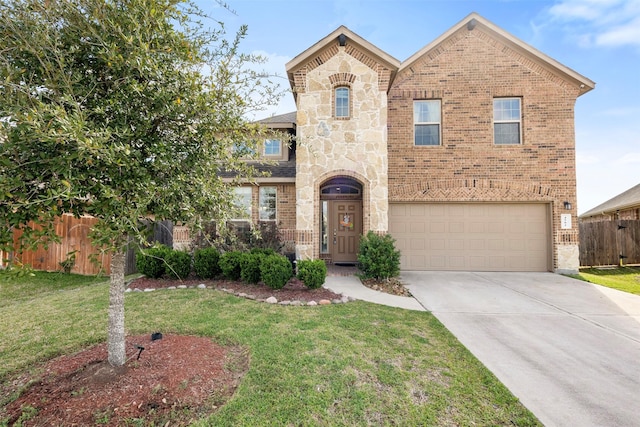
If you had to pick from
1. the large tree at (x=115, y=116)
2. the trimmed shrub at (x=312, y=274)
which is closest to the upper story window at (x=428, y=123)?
the trimmed shrub at (x=312, y=274)

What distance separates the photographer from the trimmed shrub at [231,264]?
7.90 m

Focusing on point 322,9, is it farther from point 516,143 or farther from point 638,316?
point 638,316

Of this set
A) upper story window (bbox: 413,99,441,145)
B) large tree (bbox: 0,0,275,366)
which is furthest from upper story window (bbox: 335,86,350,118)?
large tree (bbox: 0,0,275,366)

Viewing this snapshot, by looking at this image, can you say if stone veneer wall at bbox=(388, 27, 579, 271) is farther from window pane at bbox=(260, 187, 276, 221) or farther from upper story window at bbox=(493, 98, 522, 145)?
window pane at bbox=(260, 187, 276, 221)

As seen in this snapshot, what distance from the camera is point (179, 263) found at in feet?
27.1

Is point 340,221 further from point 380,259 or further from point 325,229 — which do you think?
point 380,259

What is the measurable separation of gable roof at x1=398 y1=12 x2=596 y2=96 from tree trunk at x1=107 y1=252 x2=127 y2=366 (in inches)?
409

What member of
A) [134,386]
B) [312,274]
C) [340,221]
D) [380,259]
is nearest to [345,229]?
[340,221]

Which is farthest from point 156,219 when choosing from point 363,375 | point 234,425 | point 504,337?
point 504,337

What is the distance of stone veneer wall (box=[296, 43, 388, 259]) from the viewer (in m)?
9.33

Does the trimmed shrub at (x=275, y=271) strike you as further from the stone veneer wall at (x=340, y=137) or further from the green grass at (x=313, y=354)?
the stone veneer wall at (x=340, y=137)

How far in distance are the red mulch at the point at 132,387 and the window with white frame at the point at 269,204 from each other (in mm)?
7270

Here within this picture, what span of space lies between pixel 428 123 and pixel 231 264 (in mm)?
8425

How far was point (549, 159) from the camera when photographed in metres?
10.4
